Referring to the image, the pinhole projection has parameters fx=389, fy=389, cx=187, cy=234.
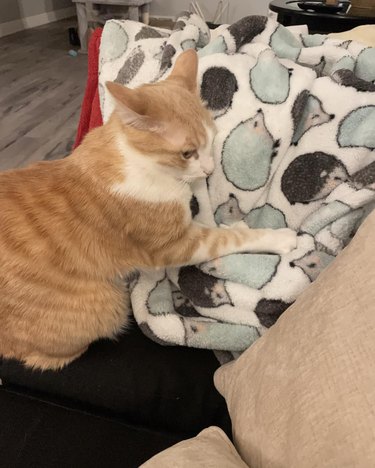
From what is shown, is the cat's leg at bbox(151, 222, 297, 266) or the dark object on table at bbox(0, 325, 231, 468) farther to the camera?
the cat's leg at bbox(151, 222, 297, 266)

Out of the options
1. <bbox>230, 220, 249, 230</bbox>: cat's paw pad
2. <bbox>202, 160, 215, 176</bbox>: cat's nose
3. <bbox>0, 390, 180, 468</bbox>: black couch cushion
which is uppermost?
<bbox>202, 160, 215, 176</bbox>: cat's nose

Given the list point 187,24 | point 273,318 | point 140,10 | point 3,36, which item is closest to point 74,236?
point 273,318

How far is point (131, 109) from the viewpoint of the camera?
738 mm

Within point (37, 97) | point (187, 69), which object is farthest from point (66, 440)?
point (37, 97)

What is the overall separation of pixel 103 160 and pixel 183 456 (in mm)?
598

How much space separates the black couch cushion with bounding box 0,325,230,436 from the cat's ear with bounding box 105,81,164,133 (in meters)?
0.50

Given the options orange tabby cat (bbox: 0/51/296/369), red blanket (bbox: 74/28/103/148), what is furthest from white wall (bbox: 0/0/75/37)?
orange tabby cat (bbox: 0/51/296/369)

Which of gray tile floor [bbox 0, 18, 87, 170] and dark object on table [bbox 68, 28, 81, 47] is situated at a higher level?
dark object on table [bbox 68, 28, 81, 47]

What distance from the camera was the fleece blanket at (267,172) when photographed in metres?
0.81

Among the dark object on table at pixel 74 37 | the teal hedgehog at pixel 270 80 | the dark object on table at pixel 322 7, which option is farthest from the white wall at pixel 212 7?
the teal hedgehog at pixel 270 80

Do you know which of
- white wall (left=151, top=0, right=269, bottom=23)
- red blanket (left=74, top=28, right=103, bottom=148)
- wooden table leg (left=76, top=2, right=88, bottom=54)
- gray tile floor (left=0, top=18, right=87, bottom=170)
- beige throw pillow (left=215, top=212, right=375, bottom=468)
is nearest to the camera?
beige throw pillow (left=215, top=212, right=375, bottom=468)

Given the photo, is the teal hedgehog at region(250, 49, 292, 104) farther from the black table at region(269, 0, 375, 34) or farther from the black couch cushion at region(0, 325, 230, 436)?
the black table at region(269, 0, 375, 34)

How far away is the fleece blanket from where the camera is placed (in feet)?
2.66

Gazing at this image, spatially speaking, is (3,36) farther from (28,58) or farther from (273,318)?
(273,318)
